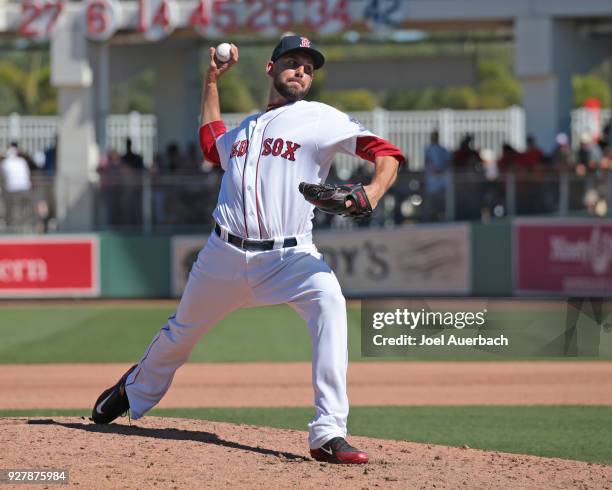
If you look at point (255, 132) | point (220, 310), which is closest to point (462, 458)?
point (220, 310)

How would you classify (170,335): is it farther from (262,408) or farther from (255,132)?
(262,408)

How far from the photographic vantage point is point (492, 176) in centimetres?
1867

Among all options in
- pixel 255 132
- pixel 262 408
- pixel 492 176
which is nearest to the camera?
pixel 255 132

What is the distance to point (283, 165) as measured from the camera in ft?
20.0

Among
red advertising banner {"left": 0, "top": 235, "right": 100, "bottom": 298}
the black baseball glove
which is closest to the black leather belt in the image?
the black baseball glove

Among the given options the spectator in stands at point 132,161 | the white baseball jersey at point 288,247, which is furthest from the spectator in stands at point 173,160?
the white baseball jersey at point 288,247

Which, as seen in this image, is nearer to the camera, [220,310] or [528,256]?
[220,310]

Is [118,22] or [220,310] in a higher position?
[118,22]

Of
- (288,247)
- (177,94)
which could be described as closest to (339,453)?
(288,247)

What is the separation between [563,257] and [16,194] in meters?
8.65

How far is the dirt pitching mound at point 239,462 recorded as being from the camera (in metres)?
5.68

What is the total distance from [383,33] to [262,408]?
12741 millimetres

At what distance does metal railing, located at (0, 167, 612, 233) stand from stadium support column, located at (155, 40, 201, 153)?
674cm

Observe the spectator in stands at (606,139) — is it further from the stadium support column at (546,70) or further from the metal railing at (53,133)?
the metal railing at (53,133)
